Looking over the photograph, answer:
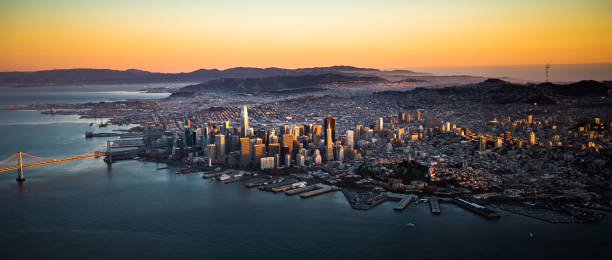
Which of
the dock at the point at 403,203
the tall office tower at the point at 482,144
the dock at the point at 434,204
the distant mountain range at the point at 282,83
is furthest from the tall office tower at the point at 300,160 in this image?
the distant mountain range at the point at 282,83

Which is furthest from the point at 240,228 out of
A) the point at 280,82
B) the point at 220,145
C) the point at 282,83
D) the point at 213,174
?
the point at 280,82

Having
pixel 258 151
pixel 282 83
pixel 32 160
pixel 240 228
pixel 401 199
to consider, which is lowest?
pixel 240 228

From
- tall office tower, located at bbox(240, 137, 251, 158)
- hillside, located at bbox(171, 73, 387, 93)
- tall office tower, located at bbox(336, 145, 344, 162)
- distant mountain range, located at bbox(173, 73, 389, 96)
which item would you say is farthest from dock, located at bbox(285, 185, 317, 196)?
hillside, located at bbox(171, 73, 387, 93)

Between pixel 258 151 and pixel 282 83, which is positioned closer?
pixel 258 151

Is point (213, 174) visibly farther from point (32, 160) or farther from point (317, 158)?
point (32, 160)

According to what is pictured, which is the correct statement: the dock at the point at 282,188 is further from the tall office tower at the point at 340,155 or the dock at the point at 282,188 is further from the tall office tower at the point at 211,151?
the tall office tower at the point at 211,151
